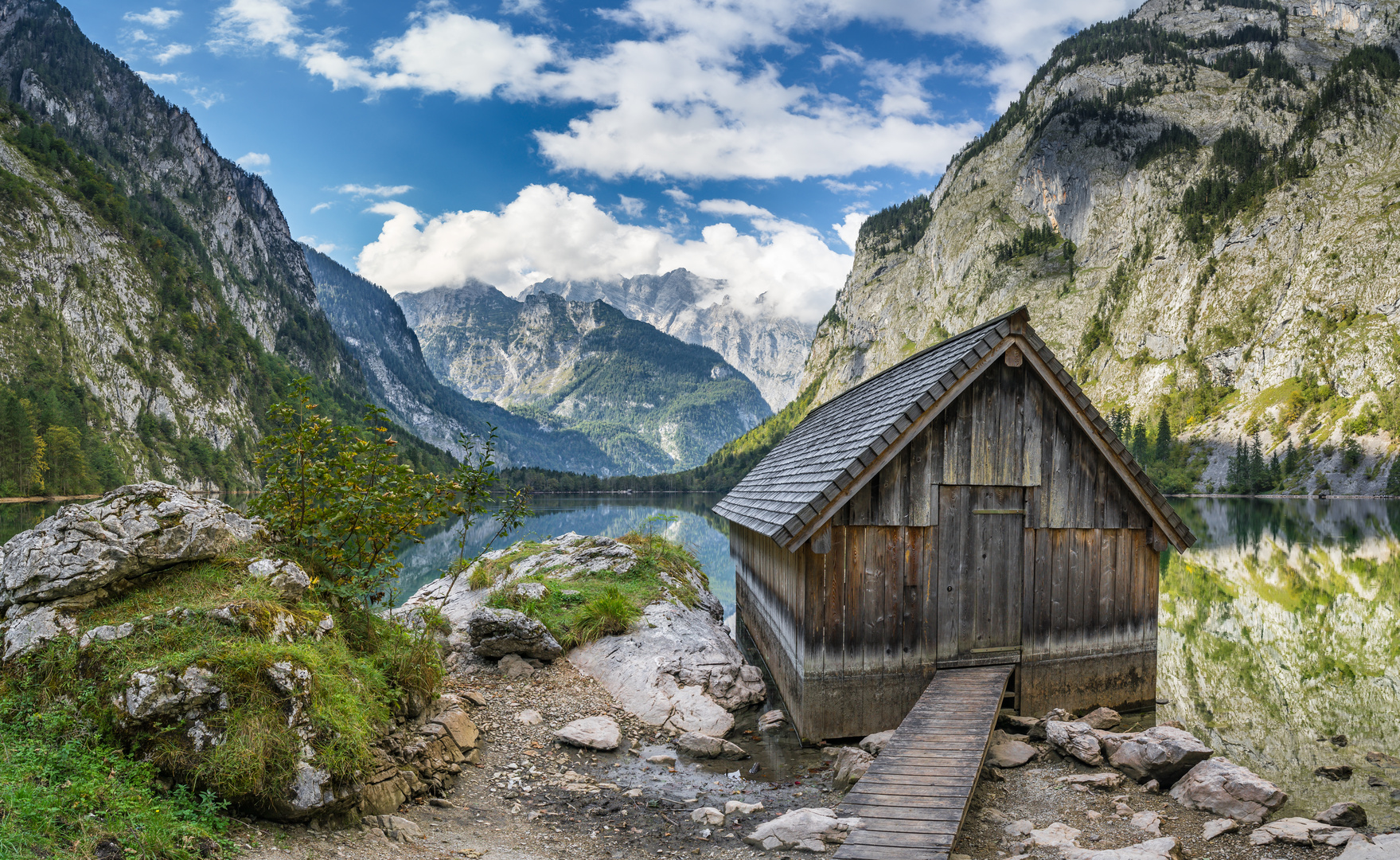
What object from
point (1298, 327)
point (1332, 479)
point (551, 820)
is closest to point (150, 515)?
point (551, 820)

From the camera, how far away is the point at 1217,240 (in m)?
148

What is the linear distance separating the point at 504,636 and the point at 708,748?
16.4 ft

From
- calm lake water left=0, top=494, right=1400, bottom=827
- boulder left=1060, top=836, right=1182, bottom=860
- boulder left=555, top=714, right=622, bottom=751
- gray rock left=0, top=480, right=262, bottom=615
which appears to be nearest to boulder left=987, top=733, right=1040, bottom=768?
boulder left=1060, top=836, right=1182, bottom=860

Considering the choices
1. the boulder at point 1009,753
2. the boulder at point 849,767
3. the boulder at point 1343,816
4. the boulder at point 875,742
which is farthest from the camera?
the boulder at point 875,742

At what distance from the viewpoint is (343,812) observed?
6613mm

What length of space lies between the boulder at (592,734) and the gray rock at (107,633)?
6066 millimetres

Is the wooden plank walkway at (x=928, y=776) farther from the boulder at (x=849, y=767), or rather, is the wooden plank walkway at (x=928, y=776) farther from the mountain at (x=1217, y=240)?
the mountain at (x=1217, y=240)

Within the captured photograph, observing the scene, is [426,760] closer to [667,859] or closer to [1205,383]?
[667,859]

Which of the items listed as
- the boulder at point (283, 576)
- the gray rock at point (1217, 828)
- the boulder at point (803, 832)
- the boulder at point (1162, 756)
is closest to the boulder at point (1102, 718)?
the boulder at point (1162, 756)

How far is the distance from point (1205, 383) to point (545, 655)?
163005 millimetres

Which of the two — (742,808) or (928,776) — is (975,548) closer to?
(928,776)

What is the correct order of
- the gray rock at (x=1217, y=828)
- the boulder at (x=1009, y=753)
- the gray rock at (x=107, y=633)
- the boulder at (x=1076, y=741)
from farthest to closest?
1. the boulder at (x=1009, y=753)
2. the boulder at (x=1076, y=741)
3. the gray rock at (x=1217, y=828)
4. the gray rock at (x=107, y=633)

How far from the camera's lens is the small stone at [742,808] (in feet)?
28.1

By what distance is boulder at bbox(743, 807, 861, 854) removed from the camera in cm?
739
